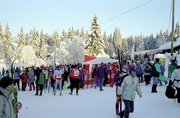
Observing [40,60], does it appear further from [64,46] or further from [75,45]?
[75,45]

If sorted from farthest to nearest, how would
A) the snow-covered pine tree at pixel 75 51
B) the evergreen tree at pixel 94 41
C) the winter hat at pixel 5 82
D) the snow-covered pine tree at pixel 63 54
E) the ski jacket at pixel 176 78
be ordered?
the snow-covered pine tree at pixel 63 54, the snow-covered pine tree at pixel 75 51, the evergreen tree at pixel 94 41, the ski jacket at pixel 176 78, the winter hat at pixel 5 82

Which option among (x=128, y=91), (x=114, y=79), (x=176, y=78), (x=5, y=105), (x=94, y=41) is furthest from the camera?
(x=94, y=41)

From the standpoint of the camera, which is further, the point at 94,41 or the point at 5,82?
the point at 94,41

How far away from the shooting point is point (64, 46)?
76.2m

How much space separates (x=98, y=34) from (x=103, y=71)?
104 ft

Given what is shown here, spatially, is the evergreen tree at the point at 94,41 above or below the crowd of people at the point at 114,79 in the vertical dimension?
above

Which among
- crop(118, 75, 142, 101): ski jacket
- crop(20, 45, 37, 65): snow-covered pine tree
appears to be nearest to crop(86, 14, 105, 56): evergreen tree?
crop(20, 45, 37, 65): snow-covered pine tree

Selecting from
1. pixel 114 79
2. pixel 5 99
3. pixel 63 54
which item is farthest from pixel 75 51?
pixel 5 99

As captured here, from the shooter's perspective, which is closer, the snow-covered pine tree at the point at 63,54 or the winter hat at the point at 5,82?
the winter hat at the point at 5,82

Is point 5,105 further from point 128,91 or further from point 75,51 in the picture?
point 75,51

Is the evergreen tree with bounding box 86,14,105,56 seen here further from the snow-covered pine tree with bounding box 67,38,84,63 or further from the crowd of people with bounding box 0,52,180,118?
the crowd of people with bounding box 0,52,180,118

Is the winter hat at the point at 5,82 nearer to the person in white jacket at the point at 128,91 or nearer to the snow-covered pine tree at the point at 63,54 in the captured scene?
the person in white jacket at the point at 128,91

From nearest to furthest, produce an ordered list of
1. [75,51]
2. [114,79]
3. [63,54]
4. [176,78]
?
[114,79], [176,78], [75,51], [63,54]

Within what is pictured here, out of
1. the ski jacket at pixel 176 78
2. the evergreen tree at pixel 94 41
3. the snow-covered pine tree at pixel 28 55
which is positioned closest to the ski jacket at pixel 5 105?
the ski jacket at pixel 176 78
